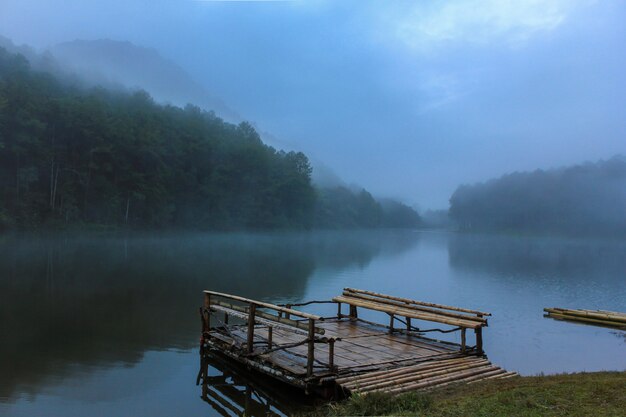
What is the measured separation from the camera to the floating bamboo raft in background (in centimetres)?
2156

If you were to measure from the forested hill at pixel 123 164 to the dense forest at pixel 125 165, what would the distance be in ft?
0.54

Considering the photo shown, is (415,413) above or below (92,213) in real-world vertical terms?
below

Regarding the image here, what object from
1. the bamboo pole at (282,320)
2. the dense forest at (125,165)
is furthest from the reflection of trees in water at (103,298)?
the dense forest at (125,165)

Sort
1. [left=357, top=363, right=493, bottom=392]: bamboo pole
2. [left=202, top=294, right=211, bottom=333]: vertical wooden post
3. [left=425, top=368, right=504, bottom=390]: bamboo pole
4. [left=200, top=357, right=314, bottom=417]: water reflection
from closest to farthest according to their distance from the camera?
[left=357, top=363, right=493, bottom=392]: bamboo pole → [left=425, top=368, right=504, bottom=390]: bamboo pole → [left=200, top=357, right=314, bottom=417]: water reflection → [left=202, top=294, right=211, bottom=333]: vertical wooden post

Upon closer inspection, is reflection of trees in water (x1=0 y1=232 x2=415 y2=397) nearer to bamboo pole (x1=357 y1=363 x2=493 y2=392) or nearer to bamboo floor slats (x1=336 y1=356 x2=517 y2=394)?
bamboo floor slats (x1=336 y1=356 x2=517 y2=394)

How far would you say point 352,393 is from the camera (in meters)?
9.38

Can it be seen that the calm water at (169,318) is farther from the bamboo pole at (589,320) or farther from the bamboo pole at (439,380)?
the bamboo pole at (439,380)

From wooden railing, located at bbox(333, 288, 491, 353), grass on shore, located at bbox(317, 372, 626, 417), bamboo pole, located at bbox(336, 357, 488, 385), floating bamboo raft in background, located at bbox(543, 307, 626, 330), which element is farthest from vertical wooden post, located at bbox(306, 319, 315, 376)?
floating bamboo raft in background, located at bbox(543, 307, 626, 330)

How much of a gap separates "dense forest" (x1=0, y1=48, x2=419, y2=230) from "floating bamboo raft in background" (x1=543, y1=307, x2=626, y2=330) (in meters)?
58.0

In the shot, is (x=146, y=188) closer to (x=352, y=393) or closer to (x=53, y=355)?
(x=53, y=355)

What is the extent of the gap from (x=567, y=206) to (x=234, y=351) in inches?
8360

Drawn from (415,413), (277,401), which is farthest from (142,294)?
(415,413)

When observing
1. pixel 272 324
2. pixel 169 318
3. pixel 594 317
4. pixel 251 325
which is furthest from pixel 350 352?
pixel 594 317

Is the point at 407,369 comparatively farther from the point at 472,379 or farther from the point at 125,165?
the point at 125,165
